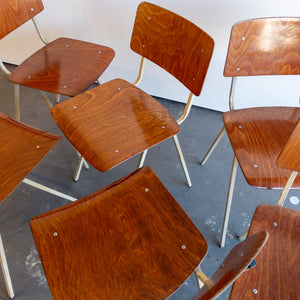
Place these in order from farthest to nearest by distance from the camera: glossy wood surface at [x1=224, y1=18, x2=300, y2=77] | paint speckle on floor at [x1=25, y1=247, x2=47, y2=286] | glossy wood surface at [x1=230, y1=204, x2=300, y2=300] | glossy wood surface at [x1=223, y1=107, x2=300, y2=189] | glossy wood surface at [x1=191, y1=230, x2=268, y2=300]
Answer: paint speckle on floor at [x1=25, y1=247, x2=47, y2=286] → glossy wood surface at [x1=224, y1=18, x2=300, y2=77] → glossy wood surface at [x1=223, y1=107, x2=300, y2=189] → glossy wood surface at [x1=230, y1=204, x2=300, y2=300] → glossy wood surface at [x1=191, y1=230, x2=268, y2=300]

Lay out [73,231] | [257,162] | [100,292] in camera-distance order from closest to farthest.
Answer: [100,292] → [73,231] → [257,162]

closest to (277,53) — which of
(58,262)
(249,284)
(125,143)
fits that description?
(125,143)

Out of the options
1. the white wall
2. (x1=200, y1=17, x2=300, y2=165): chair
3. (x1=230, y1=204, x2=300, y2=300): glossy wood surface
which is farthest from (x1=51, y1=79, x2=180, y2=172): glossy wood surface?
the white wall

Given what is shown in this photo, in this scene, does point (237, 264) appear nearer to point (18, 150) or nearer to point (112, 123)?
point (112, 123)

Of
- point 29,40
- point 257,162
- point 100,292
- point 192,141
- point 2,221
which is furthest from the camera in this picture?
point 29,40

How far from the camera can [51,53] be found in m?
1.69

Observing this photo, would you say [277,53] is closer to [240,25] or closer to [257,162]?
[240,25]

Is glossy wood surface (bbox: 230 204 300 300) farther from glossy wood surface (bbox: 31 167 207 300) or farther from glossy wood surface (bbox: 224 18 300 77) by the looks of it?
glossy wood surface (bbox: 224 18 300 77)

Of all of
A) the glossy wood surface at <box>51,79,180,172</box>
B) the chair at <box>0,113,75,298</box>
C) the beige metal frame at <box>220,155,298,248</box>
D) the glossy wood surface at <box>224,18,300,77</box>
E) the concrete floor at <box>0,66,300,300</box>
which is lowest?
the concrete floor at <box>0,66,300,300</box>

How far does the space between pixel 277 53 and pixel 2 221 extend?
1492 mm

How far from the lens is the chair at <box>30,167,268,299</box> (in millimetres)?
932

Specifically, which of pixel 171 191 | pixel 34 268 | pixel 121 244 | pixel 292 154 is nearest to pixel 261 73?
pixel 292 154

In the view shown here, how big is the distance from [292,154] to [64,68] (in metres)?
1.11

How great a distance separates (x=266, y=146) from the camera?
1.27 meters
